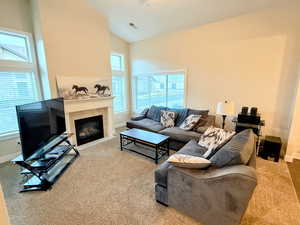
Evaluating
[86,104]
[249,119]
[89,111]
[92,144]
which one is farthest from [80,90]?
[249,119]

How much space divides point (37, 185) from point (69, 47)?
2.75 m

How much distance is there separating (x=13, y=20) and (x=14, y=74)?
103 centimetres

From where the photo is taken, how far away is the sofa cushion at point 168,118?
3947 mm

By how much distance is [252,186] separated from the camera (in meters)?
1.24

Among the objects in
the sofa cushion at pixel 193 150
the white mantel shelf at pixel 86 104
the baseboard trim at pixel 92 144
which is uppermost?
the white mantel shelf at pixel 86 104

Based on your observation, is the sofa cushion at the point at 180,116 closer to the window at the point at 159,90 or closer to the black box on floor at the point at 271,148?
the window at the point at 159,90

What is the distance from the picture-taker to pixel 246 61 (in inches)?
130

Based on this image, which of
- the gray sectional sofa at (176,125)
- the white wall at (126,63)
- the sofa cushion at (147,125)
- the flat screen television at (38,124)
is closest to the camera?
the flat screen television at (38,124)

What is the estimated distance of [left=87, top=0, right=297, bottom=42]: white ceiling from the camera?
2.90 meters

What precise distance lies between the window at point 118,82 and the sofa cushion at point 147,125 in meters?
1.35

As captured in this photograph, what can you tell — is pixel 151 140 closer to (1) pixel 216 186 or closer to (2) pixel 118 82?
(1) pixel 216 186

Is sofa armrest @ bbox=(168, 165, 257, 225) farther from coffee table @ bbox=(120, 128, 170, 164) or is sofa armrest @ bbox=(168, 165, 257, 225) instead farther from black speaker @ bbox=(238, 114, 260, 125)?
black speaker @ bbox=(238, 114, 260, 125)

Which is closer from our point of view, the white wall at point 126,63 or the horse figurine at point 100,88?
the horse figurine at point 100,88

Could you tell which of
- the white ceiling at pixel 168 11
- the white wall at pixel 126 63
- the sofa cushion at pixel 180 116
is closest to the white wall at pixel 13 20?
the white ceiling at pixel 168 11
